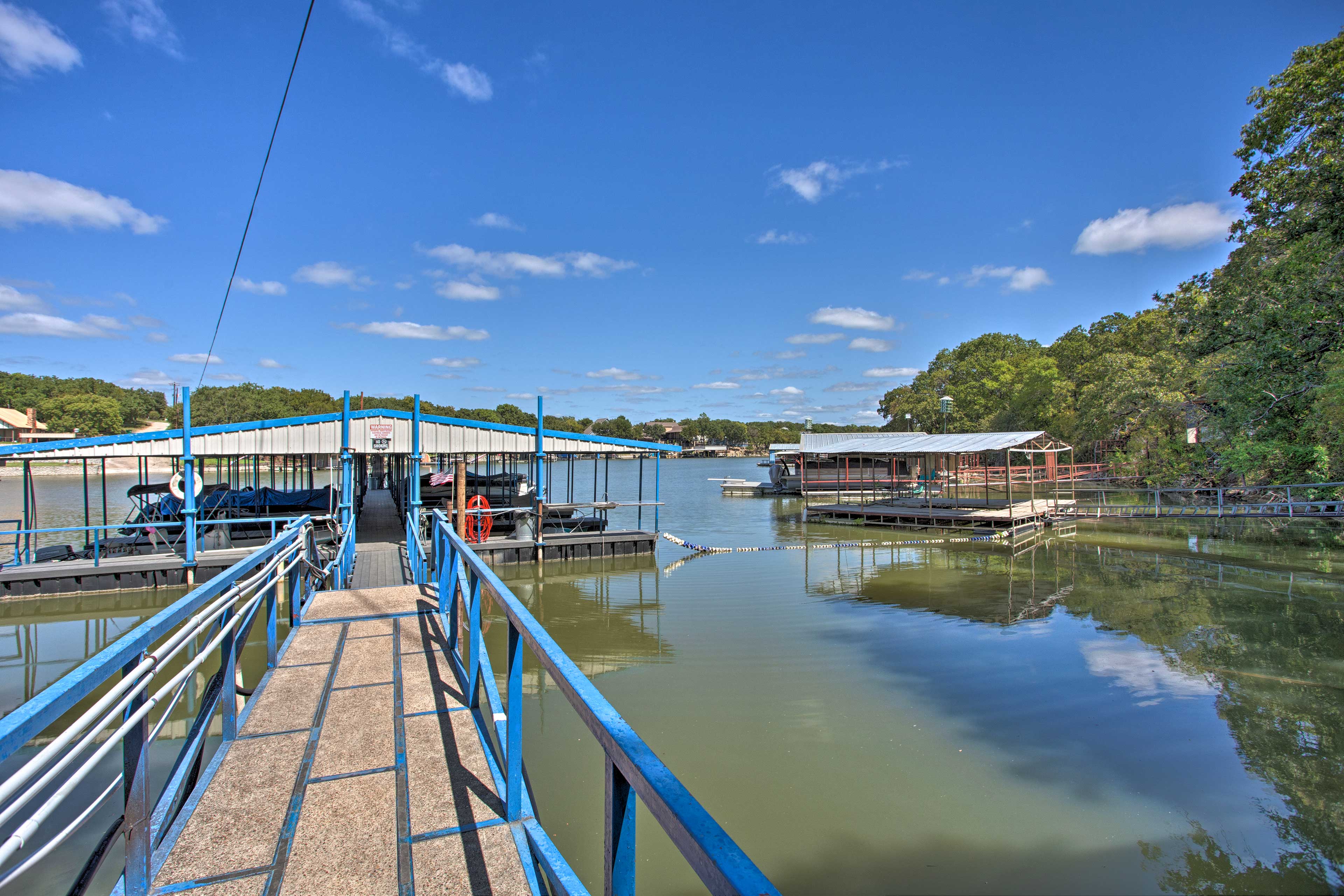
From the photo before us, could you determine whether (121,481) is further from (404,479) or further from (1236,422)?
(1236,422)

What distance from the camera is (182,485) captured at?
48.9 feet

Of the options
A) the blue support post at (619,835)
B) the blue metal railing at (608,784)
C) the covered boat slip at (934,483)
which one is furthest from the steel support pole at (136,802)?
the covered boat slip at (934,483)

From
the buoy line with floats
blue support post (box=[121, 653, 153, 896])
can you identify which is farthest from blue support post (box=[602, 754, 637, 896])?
the buoy line with floats

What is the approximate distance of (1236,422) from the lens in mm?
20516

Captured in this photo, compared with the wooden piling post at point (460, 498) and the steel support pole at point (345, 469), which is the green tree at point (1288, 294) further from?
the steel support pole at point (345, 469)

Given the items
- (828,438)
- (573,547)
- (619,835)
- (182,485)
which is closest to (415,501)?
(573,547)

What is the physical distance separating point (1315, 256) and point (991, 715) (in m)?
18.0

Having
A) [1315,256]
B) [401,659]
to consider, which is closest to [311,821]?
[401,659]

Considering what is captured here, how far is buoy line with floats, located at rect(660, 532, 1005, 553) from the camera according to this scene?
65.9 ft

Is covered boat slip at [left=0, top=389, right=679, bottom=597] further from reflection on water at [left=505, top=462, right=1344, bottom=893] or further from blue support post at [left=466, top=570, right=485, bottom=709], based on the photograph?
blue support post at [left=466, top=570, right=485, bottom=709]

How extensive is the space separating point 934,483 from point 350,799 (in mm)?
35638

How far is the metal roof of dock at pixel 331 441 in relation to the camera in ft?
44.7

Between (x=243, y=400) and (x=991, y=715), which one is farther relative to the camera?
(x=243, y=400)

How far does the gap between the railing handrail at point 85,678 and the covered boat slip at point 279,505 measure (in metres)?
7.30
